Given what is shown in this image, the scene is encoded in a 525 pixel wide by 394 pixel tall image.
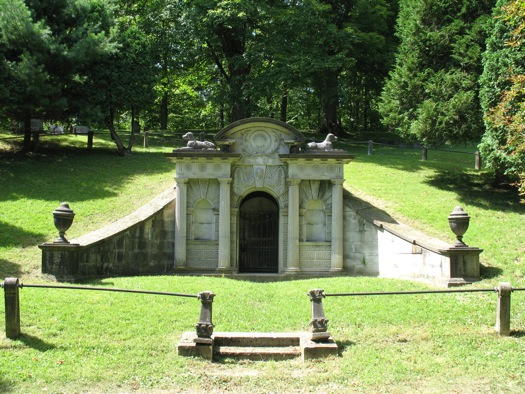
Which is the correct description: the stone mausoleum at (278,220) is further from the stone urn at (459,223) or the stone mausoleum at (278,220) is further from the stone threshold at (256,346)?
the stone threshold at (256,346)

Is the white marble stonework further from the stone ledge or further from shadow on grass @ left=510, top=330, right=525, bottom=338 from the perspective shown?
shadow on grass @ left=510, top=330, right=525, bottom=338

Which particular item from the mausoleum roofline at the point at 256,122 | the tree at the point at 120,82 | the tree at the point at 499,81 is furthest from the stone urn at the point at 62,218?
the tree at the point at 499,81

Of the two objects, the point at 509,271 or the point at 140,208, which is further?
the point at 140,208

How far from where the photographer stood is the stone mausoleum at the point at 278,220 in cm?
1695

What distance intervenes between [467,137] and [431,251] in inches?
349

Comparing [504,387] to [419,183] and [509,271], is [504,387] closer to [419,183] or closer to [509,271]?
[509,271]

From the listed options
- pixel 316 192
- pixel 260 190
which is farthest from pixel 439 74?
pixel 260 190

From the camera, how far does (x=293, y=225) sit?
17125 mm

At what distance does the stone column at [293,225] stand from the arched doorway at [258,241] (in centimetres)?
103

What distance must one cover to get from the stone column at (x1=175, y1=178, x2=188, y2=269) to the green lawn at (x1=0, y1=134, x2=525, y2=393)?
2.21 meters

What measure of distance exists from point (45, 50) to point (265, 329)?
18999mm

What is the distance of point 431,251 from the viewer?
1451cm

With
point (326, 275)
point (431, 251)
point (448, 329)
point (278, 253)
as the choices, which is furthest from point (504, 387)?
point (278, 253)

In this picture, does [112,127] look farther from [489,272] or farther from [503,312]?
[503,312]
